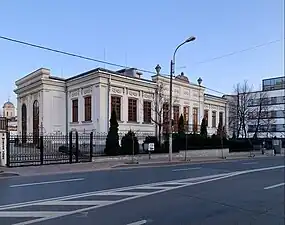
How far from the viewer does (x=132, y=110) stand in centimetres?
3834

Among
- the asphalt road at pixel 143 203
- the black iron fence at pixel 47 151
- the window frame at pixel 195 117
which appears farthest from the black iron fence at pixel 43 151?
the window frame at pixel 195 117

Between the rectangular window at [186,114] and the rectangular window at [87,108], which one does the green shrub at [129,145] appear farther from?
the rectangular window at [186,114]

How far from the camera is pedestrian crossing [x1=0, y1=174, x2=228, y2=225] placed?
7.55m

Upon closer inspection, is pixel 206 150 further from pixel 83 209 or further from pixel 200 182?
pixel 83 209

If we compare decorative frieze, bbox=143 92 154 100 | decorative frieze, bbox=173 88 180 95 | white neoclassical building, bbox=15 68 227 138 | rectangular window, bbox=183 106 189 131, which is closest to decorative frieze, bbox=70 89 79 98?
white neoclassical building, bbox=15 68 227 138

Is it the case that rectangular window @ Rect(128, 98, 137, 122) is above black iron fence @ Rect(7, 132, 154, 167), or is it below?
above

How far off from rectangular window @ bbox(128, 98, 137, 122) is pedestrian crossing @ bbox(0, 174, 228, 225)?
2594cm

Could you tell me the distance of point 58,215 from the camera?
7652mm

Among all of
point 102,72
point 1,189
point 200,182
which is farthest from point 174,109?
point 1,189

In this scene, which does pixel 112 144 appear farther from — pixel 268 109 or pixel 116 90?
pixel 268 109

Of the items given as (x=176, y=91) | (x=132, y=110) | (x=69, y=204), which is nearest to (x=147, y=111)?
(x=132, y=110)

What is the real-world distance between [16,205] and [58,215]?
1.82 m

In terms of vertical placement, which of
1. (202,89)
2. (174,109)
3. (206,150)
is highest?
(202,89)

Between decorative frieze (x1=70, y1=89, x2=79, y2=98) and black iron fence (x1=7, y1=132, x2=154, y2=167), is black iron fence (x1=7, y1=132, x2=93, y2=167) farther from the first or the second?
decorative frieze (x1=70, y1=89, x2=79, y2=98)
